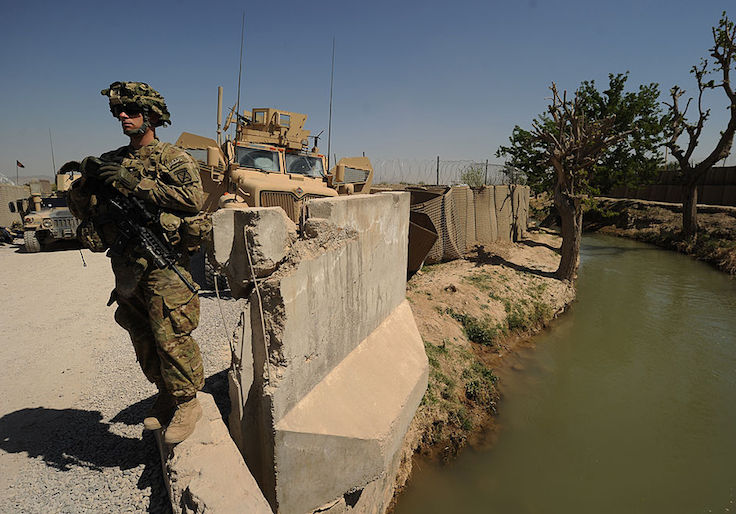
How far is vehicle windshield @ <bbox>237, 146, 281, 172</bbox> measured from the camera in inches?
281

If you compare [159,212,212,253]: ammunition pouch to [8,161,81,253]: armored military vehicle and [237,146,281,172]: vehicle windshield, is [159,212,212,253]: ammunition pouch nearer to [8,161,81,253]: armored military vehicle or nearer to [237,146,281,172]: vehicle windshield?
[237,146,281,172]: vehicle windshield

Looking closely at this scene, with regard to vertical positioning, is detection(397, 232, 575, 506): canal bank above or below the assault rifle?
below

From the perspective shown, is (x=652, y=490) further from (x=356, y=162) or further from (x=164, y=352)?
(x=356, y=162)

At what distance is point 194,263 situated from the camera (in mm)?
8555

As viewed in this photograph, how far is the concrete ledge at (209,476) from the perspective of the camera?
75.5 inches

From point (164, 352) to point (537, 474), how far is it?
4.33 m

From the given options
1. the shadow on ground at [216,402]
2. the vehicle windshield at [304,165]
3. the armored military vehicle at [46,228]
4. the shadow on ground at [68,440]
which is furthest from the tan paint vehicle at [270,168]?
the armored military vehicle at [46,228]

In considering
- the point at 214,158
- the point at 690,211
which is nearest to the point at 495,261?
the point at 214,158

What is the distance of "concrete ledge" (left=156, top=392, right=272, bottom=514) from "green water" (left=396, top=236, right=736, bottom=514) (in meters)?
2.52

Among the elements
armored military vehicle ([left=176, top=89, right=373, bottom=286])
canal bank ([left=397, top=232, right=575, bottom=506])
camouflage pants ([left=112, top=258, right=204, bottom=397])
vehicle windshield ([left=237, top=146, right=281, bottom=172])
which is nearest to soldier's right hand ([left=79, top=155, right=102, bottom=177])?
camouflage pants ([left=112, top=258, right=204, bottom=397])

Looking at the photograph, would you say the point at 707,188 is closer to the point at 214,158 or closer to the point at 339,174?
the point at 339,174

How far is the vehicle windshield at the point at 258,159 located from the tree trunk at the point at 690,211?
1658 cm

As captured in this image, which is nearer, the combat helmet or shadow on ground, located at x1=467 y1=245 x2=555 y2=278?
the combat helmet

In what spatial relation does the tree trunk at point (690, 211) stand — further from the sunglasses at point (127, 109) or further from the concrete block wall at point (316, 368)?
the sunglasses at point (127, 109)
